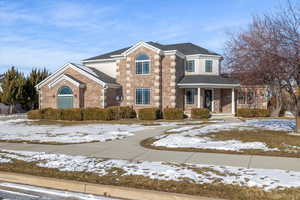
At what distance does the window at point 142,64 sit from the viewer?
2413cm

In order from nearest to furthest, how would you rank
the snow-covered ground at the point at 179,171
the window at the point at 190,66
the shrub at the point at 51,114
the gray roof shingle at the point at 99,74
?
1. the snow-covered ground at the point at 179,171
2. the shrub at the point at 51,114
3. the gray roof shingle at the point at 99,74
4. the window at the point at 190,66

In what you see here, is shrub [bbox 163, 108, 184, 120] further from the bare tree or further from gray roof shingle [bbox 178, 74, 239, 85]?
the bare tree

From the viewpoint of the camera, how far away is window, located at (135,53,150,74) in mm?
24128

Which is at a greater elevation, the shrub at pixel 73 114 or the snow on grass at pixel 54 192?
the shrub at pixel 73 114

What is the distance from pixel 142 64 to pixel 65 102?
8.51 metres

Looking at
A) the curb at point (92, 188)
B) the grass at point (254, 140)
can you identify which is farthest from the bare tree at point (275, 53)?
the curb at point (92, 188)

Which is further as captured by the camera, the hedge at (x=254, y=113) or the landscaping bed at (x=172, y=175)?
the hedge at (x=254, y=113)

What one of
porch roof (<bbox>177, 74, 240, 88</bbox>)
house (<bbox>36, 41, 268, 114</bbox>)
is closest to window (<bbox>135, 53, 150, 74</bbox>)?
house (<bbox>36, 41, 268, 114</bbox>)

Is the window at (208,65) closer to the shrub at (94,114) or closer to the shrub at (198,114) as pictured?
the shrub at (198,114)

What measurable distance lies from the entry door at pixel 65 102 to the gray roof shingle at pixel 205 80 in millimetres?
10838

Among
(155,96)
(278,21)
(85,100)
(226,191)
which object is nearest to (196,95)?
(155,96)

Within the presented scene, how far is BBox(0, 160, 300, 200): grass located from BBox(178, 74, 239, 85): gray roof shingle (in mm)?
18205

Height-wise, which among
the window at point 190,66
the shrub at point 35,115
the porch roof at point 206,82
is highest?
the window at point 190,66

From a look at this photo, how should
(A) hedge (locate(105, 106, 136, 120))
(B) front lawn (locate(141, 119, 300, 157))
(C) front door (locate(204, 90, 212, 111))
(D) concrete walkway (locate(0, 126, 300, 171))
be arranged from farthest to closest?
(C) front door (locate(204, 90, 212, 111)), (A) hedge (locate(105, 106, 136, 120)), (B) front lawn (locate(141, 119, 300, 157)), (D) concrete walkway (locate(0, 126, 300, 171))
